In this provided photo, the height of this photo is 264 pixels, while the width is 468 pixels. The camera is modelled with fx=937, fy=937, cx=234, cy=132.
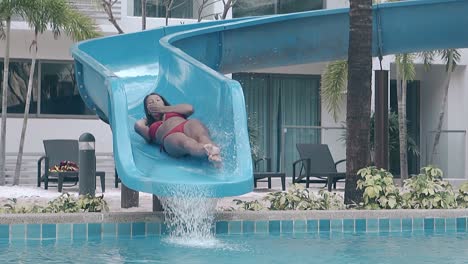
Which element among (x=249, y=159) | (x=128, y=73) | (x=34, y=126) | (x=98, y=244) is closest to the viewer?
(x=98, y=244)

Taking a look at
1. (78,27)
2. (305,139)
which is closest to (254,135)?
(305,139)

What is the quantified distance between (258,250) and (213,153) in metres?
1.52

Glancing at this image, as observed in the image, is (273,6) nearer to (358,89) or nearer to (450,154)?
(450,154)

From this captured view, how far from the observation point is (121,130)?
1009 centimetres

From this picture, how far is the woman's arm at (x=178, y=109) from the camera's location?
11.0 m

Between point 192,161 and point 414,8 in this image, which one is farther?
point 414,8

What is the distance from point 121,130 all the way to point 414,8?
5491mm

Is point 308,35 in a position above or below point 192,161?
above

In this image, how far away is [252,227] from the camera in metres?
10.1

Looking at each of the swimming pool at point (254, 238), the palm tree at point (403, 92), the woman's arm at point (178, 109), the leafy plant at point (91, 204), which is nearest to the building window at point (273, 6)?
the palm tree at point (403, 92)

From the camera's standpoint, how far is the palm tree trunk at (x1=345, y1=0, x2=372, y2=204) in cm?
1125

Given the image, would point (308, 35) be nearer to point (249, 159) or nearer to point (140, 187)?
point (249, 159)

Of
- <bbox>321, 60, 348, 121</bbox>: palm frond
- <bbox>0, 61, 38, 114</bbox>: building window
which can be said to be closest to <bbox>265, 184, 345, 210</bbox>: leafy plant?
<bbox>321, 60, 348, 121</bbox>: palm frond

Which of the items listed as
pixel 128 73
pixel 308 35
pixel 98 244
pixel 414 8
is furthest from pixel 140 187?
pixel 414 8
